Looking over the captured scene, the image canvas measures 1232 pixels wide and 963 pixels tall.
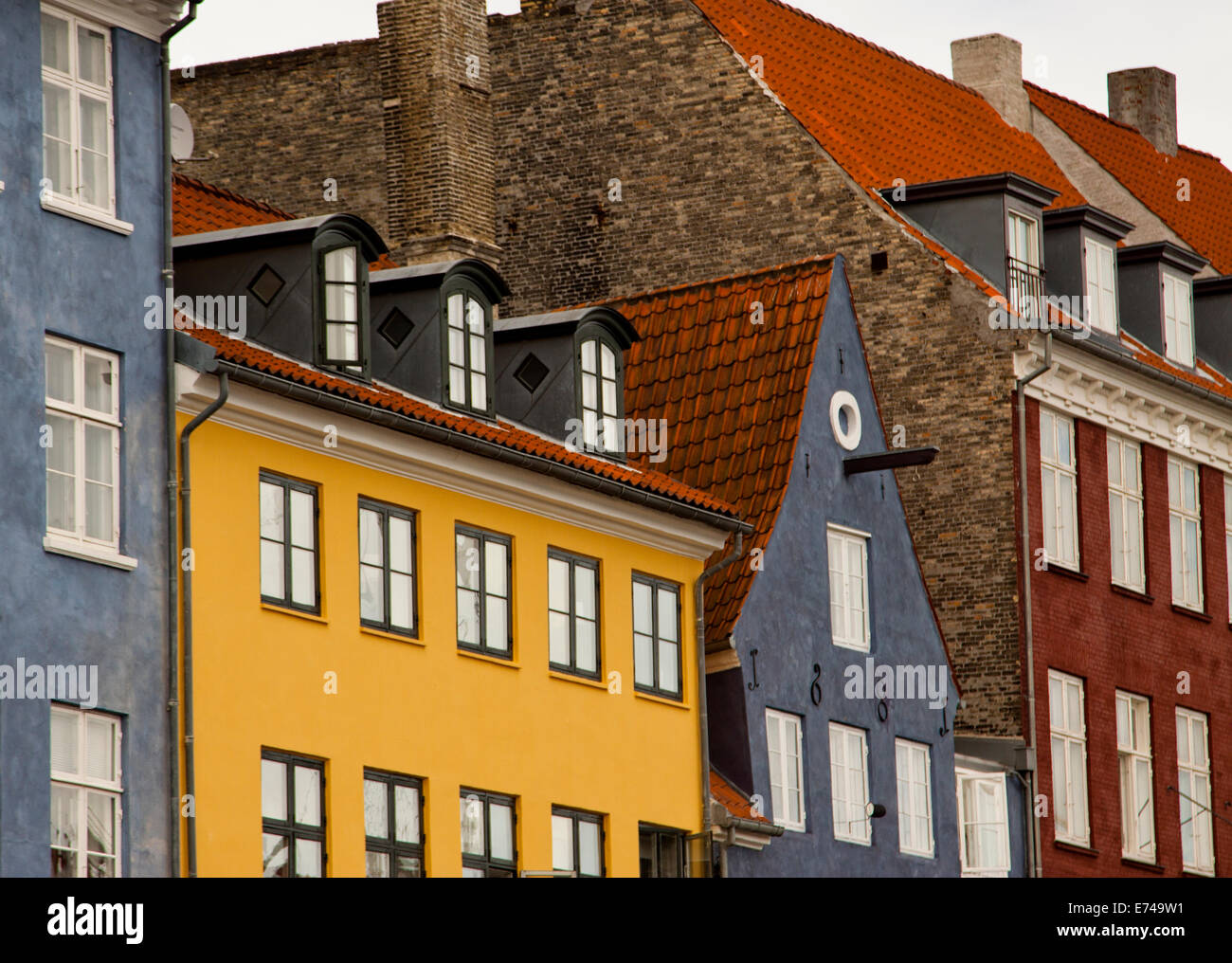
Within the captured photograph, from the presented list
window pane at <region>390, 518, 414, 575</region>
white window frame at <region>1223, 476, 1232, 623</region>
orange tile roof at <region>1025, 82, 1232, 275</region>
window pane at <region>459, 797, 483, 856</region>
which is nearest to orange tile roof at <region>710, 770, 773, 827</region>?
window pane at <region>459, 797, 483, 856</region>

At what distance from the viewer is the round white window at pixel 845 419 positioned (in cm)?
3788

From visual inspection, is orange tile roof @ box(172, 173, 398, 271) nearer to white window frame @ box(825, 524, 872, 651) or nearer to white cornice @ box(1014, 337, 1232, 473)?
white window frame @ box(825, 524, 872, 651)

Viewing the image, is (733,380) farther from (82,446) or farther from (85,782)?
(85,782)

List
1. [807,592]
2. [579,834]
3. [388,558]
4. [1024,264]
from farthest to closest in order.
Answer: [1024,264], [807,592], [579,834], [388,558]

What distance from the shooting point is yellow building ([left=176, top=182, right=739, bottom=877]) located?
28.0 metres

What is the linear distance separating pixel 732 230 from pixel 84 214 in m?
17.8

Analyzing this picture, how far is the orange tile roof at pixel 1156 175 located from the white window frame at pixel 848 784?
16.6m

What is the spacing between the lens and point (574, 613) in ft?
108

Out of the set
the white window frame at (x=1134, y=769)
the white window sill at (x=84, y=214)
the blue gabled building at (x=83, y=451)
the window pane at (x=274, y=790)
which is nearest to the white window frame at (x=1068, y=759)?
the white window frame at (x=1134, y=769)

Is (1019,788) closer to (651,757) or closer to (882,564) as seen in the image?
(882,564)

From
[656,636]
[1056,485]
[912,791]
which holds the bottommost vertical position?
[912,791]

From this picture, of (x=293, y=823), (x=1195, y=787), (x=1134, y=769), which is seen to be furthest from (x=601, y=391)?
(x=1195, y=787)

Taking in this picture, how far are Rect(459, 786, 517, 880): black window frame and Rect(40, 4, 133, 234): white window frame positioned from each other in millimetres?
6743

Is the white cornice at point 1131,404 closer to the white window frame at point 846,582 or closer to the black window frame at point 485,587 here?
the white window frame at point 846,582
